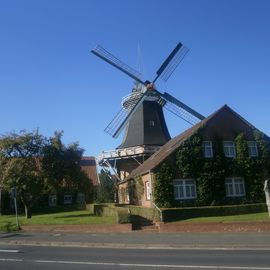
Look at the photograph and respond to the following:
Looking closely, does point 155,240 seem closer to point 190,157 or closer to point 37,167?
point 190,157

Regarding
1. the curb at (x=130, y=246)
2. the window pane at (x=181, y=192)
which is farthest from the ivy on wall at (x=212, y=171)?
the curb at (x=130, y=246)

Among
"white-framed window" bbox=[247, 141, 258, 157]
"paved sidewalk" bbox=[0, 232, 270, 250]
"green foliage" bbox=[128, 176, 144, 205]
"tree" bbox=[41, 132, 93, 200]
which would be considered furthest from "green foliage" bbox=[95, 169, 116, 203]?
"paved sidewalk" bbox=[0, 232, 270, 250]

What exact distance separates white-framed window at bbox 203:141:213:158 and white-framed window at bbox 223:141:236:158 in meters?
1.31

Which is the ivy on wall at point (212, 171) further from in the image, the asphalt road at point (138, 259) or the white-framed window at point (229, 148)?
the asphalt road at point (138, 259)

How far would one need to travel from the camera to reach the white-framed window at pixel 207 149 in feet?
113

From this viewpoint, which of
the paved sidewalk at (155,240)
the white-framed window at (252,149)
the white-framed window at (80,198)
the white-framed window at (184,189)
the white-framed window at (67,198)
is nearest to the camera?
the paved sidewalk at (155,240)

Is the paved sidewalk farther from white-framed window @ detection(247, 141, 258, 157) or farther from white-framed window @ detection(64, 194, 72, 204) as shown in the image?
white-framed window @ detection(64, 194, 72, 204)

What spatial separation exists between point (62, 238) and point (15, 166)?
47.2 ft

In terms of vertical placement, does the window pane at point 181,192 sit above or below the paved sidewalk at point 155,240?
above

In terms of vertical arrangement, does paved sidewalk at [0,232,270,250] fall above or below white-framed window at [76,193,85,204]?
below

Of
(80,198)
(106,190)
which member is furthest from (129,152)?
(80,198)

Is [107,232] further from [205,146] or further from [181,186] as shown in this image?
[205,146]

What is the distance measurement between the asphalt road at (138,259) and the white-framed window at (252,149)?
19281 mm

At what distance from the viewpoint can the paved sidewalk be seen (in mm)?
18469
